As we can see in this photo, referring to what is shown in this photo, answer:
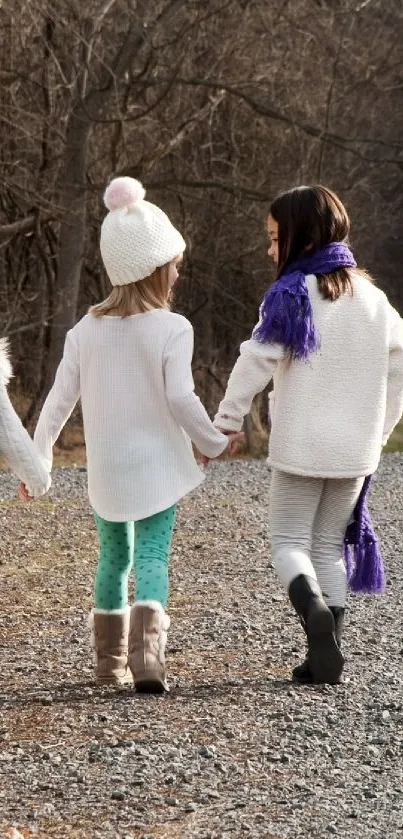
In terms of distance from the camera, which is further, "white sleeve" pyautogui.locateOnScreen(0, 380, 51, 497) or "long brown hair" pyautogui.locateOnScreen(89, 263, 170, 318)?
"long brown hair" pyautogui.locateOnScreen(89, 263, 170, 318)

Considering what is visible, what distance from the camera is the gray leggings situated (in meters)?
5.03

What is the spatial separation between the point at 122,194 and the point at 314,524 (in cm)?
135

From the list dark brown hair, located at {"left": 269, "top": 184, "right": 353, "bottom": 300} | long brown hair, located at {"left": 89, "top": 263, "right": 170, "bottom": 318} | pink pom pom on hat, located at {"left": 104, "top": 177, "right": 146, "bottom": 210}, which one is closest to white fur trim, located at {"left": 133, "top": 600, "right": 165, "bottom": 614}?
long brown hair, located at {"left": 89, "top": 263, "right": 170, "bottom": 318}

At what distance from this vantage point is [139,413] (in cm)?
482

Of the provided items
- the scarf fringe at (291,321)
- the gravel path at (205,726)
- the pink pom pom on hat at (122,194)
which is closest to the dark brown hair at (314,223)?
the scarf fringe at (291,321)

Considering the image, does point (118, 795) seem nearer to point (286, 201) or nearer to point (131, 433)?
point (131, 433)

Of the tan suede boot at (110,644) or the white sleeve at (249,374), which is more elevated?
the white sleeve at (249,374)

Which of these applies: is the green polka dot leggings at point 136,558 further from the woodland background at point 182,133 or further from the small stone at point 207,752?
the woodland background at point 182,133

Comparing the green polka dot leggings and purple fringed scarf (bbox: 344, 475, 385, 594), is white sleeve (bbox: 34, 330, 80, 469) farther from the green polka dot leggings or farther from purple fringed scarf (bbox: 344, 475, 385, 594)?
purple fringed scarf (bbox: 344, 475, 385, 594)

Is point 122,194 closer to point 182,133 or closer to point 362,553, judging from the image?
point 362,553

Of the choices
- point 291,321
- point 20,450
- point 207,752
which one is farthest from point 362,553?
point 20,450

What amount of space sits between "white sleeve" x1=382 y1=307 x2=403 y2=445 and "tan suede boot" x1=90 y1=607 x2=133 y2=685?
3.89ft

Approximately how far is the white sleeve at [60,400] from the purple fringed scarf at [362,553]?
3.61 ft

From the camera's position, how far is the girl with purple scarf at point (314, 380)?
4914 mm
